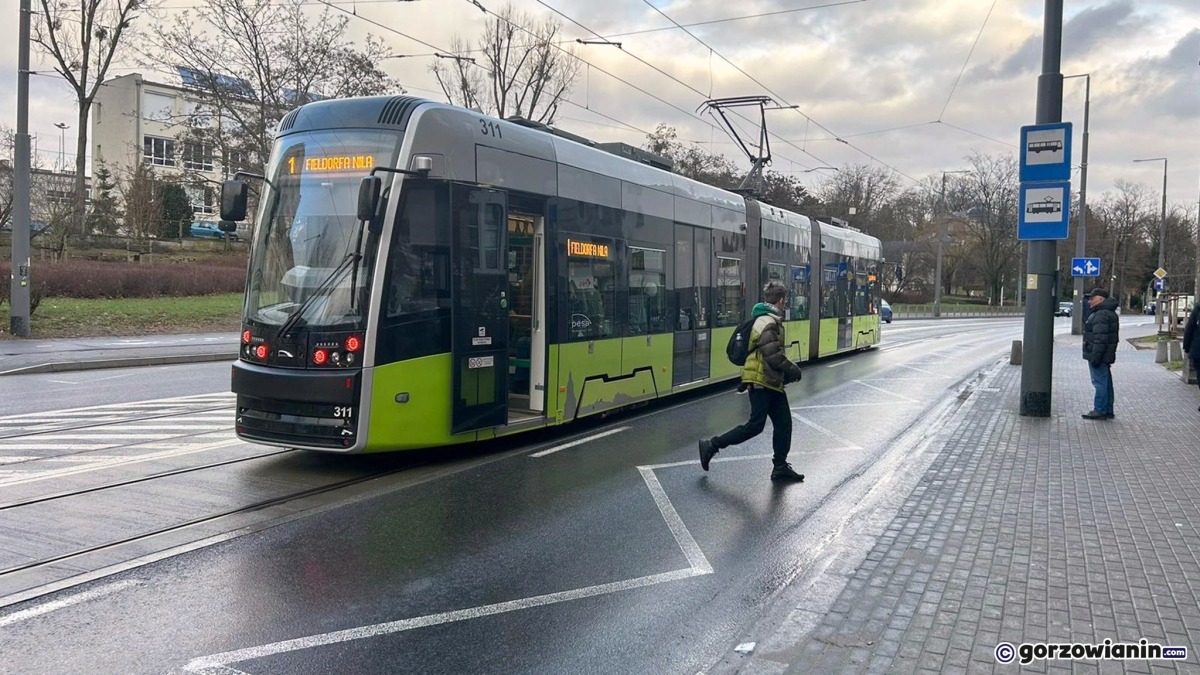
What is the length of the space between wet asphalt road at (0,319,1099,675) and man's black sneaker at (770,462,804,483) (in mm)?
94

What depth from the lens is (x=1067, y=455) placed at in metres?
9.36

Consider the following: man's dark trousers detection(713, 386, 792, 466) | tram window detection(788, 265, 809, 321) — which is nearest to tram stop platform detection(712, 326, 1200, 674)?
man's dark trousers detection(713, 386, 792, 466)

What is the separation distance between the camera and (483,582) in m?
5.34

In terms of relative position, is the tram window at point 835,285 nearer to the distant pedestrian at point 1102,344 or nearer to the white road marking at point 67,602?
the distant pedestrian at point 1102,344

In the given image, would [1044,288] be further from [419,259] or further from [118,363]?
[118,363]

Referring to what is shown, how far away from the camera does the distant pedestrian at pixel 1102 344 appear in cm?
1178

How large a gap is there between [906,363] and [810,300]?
3.71 metres

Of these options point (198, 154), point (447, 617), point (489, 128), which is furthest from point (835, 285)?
point (198, 154)

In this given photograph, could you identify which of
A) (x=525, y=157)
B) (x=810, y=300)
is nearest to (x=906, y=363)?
(x=810, y=300)

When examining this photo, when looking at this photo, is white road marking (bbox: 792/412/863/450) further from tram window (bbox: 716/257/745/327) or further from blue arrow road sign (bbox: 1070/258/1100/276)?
blue arrow road sign (bbox: 1070/258/1100/276)

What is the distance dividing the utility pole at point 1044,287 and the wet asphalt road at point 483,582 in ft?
15.7

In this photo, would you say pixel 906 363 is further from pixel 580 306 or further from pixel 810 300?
pixel 580 306

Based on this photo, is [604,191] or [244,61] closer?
[604,191]

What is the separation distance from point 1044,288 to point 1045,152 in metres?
1.90
